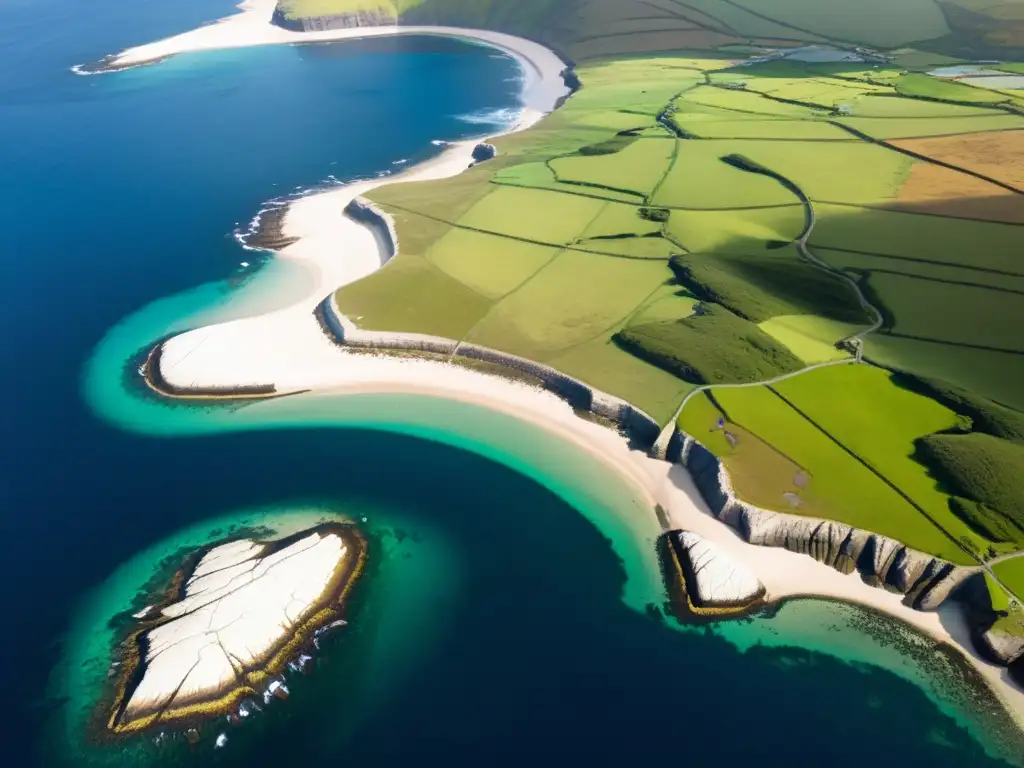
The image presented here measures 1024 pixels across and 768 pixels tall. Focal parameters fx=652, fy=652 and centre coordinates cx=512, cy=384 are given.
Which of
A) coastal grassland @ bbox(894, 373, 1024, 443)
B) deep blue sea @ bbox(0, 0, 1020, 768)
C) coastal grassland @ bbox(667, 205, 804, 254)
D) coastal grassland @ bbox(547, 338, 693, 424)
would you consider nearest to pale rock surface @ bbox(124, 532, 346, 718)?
deep blue sea @ bbox(0, 0, 1020, 768)

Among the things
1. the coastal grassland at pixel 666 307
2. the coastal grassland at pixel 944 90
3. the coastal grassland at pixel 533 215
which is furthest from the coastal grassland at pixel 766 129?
the coastal grassland at pixel 666 307

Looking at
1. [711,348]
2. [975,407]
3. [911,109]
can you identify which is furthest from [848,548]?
[911,109]

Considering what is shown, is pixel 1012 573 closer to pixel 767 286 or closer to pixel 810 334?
pixel 810 334

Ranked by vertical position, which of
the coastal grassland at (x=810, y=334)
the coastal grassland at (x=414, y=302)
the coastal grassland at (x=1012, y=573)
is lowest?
the coastal grassland at (x=414, y=302)

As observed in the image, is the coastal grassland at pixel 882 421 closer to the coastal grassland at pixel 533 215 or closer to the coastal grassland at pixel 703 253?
the coastal grassland at pixel 703 253

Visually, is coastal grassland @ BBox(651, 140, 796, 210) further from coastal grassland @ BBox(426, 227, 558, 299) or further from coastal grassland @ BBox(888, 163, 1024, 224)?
coastal grassland @ BBox(426, 227, 558, 299)

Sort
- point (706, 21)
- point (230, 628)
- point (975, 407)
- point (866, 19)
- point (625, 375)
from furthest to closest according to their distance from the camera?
point (706, 21), point (866, 19), point (625, 375), point (975, 407), point (230, 628)
